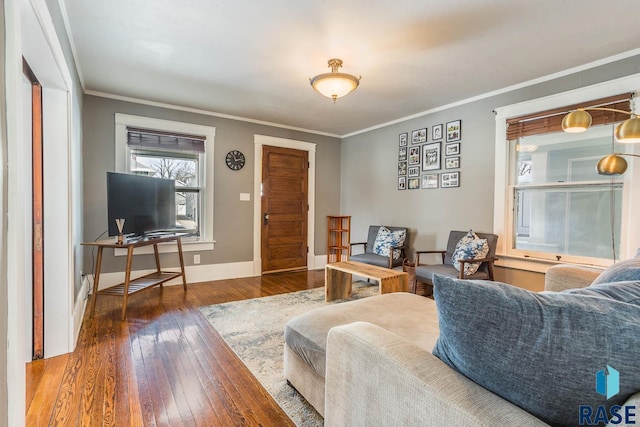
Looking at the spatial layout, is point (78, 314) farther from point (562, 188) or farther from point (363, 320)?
point (562, 188)

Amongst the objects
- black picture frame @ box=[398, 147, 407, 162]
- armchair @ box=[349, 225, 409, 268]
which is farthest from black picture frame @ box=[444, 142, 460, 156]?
armchair @ box=[349, 225, 409, 268]

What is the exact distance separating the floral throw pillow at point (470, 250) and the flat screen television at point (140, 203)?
11.2 ft

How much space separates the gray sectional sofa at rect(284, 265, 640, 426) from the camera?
75 centimetres

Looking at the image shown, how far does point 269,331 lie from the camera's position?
8.79ft

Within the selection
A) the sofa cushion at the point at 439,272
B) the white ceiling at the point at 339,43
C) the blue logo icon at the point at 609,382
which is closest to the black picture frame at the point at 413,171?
the white ceiling at the point at 339,43

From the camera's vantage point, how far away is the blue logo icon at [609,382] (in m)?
0.66

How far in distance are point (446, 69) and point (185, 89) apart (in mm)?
2760

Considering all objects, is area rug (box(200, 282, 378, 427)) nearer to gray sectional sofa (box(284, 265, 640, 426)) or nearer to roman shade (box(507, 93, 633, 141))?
gray sectional sofa (box(284, 265, 640, 426))

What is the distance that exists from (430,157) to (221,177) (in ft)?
9.62

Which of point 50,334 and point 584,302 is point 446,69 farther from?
A: point 50,334

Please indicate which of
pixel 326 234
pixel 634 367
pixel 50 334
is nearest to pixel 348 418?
pixel 634 367

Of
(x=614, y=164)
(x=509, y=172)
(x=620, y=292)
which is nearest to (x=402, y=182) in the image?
(x=509, y=172)

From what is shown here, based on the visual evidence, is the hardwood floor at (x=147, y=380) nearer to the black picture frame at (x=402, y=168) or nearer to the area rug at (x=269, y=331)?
the area rug at (x=269, y=331)

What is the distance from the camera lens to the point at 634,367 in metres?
0.65
